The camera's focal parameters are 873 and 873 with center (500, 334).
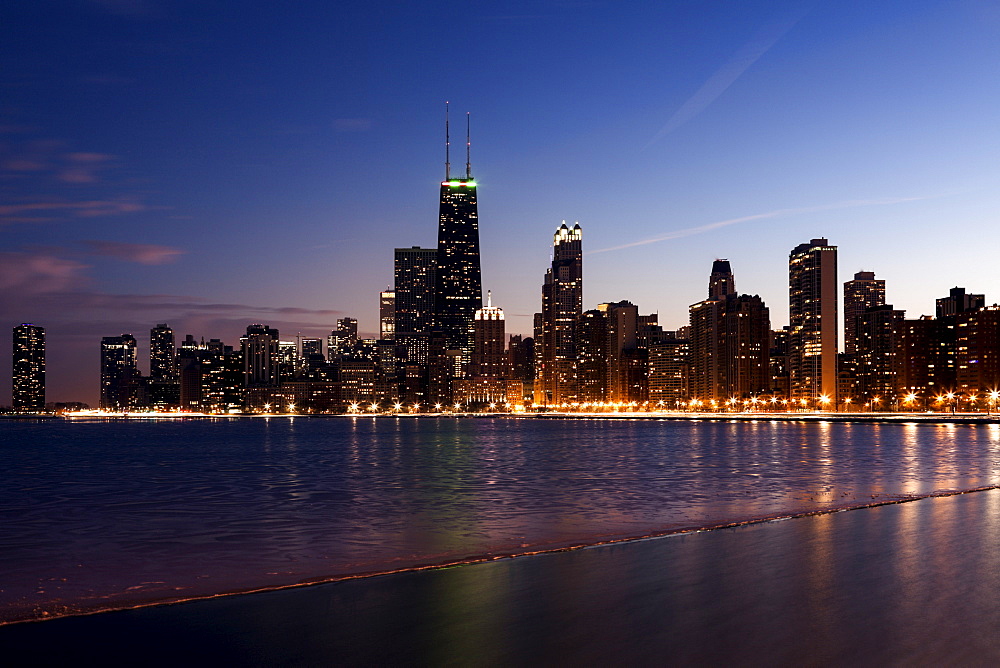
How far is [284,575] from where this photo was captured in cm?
2097

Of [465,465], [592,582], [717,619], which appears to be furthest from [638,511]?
[465,465]

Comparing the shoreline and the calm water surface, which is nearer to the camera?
the shoreline

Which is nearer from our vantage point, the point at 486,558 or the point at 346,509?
the point at 486,558

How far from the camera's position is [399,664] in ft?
41.8

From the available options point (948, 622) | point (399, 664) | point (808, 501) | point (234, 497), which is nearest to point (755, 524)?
point (808, 501)

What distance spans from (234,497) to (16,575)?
23.4 meters

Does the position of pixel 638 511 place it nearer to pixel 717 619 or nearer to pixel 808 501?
pixel 808 501

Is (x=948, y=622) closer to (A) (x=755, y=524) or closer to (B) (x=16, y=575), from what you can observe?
(A) (x=755, y=524)

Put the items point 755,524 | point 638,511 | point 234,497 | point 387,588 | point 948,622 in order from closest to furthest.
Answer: point 948,622, point 387,588, point 755,524, point 638,511, point 234,497

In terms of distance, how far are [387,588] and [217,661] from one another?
19.2 feet

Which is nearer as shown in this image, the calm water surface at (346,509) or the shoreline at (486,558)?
the shoreline at (486,558)

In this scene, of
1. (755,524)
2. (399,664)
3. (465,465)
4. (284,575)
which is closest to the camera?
(399,664)

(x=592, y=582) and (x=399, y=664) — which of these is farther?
(x=592, y=582)

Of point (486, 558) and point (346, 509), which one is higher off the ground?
point (486, 558)
